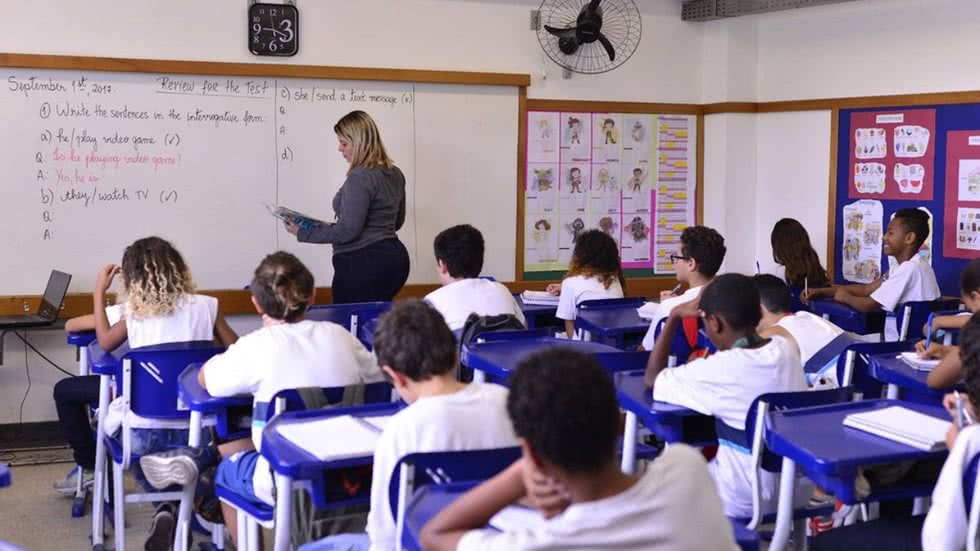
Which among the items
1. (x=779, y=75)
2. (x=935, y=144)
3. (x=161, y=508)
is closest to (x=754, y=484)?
(x=161, y=508)

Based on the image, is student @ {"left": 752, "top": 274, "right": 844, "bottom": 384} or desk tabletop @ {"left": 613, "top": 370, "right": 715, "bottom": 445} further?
student @ {"left": 752, "top": 274, "right": 844, "bottom": 384}

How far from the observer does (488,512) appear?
1928 millimetres

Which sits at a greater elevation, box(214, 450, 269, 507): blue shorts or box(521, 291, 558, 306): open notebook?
box(521, 291, 558, 306): open notebook

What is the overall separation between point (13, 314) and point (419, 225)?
2.16 meters

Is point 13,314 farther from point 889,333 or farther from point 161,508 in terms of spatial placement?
point 889,333

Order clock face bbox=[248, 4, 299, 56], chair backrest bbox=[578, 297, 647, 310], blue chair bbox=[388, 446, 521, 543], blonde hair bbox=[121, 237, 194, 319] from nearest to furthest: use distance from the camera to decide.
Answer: blue chair bbox=[388, 446, 521, 543]
blonde hair bbox=[121, 237, 194, 319]
chair backrest bbox=[578, 297, 647, 310]
clock face bbox=[248, 4, 299, 56]

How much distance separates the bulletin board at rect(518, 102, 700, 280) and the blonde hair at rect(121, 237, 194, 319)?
9.93 ft

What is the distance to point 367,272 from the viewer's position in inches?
228

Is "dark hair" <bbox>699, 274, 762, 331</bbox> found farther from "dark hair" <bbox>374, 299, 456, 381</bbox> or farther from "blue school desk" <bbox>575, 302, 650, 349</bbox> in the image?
"blue school desk" <bbox>575, 302, 650, 349</bbox>

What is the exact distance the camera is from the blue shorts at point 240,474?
125 inches

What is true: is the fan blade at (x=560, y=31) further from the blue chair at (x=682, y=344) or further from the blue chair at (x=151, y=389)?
the blue chair at (x=151, y=389)

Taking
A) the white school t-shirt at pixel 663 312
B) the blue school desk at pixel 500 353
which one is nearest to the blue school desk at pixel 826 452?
the blue school desk at pixel 500 353

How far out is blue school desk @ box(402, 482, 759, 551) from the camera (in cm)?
205

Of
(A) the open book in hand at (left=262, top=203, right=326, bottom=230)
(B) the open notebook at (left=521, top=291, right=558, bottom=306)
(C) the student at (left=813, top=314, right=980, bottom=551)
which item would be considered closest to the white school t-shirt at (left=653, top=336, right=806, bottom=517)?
(C) the student at (left=813, top=314, right=980, bottom=551)
